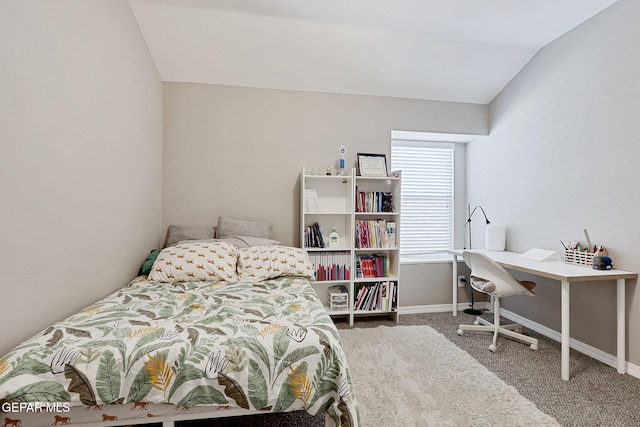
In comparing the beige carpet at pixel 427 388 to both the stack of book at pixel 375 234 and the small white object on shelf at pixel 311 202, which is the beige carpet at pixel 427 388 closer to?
the stack of book at pixel 375 234

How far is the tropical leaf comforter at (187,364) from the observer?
1220 mm

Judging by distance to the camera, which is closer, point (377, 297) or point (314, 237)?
point (314, 237)

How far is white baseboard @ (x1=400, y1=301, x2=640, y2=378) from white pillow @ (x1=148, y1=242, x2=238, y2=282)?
217cm

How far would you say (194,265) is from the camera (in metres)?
2.45

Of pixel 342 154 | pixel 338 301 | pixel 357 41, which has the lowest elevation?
pixel 338 301

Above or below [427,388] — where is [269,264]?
above

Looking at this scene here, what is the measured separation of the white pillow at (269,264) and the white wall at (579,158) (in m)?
2.29

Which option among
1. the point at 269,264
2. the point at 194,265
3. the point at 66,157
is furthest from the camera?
the point at 269,264

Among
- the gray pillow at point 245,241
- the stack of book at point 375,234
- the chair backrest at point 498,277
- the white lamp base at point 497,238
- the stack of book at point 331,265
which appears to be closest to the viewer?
the chair backrest at point 498,277

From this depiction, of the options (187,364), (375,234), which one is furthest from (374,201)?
(187,364)

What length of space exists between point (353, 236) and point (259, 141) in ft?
4.55

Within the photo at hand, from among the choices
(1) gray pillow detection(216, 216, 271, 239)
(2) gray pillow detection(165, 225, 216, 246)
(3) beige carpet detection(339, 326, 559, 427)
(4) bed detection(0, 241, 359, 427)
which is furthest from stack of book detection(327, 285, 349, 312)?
(4) bed detection(0, 241, 359, 427)

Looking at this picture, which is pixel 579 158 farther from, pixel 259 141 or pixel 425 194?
pixel 259 141

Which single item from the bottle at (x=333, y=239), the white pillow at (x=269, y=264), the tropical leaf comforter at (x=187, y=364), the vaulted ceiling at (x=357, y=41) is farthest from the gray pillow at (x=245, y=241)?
the vaulted ceiling at (x=357, y=41)
